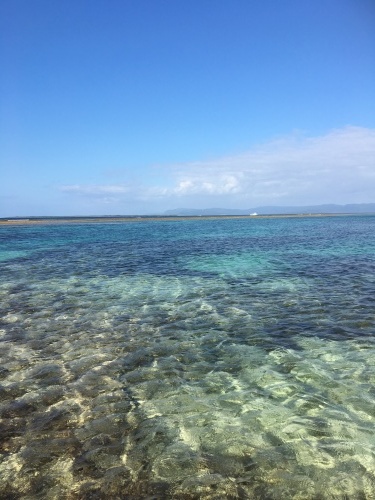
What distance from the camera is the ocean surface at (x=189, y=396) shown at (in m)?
4.84

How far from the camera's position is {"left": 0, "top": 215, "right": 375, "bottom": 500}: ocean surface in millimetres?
4844

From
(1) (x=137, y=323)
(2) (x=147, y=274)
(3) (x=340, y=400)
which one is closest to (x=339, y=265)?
(2) (x=147, y=274)

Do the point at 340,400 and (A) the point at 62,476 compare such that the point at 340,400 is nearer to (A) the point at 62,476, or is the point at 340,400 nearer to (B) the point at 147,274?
(A) the point at 62,476

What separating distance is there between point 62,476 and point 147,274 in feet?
54.8

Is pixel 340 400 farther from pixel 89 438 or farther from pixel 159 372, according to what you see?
pixel 89 438

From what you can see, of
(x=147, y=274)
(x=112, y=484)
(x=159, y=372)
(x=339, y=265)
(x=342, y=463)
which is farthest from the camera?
(x=339, y=265)

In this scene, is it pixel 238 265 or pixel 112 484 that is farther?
pixel 238 265

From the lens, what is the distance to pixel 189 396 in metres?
7.09

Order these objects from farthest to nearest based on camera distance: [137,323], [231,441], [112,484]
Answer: [137,323] → [231,441] → [112,484]

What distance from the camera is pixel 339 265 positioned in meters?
23.8

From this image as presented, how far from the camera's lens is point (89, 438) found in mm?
5676

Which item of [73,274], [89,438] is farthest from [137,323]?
[73,274]

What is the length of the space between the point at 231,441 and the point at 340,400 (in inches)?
103

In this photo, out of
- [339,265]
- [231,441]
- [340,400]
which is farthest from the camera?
[339,265]
